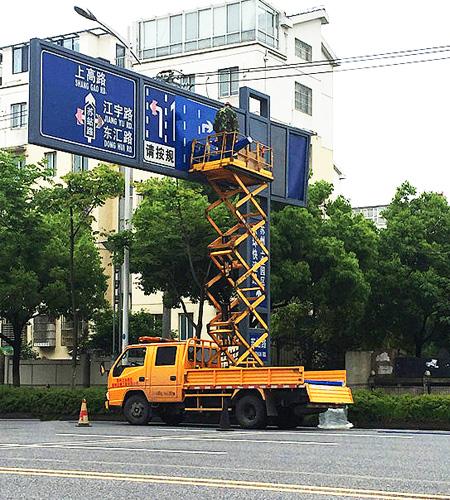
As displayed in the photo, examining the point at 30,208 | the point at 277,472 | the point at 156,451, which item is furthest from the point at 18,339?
the point at 277,472

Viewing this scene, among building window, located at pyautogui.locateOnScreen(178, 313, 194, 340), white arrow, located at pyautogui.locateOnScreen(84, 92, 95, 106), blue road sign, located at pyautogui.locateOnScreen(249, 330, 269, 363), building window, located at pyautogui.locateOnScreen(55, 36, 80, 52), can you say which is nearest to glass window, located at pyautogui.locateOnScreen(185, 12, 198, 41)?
building window, located at pyautogui.locateOnScreen(55, 36, 80, 52)

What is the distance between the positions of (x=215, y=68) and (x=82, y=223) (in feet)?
60.3

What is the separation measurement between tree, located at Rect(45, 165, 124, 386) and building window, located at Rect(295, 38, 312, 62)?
19653mm

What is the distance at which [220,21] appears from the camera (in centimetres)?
5200

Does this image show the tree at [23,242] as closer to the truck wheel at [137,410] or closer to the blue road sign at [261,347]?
the truck wheel at [137,410]

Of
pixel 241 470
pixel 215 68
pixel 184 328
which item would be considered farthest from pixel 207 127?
pixel 215 68

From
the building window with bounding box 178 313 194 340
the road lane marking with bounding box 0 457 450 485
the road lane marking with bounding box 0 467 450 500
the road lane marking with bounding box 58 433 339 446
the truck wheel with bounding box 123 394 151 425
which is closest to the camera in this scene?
the road lane marking with bounding box 0 467 450 500

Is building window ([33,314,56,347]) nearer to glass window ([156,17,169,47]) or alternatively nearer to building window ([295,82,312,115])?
glass window ([156,17,169,47])

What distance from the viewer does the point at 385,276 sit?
3838 centimetres

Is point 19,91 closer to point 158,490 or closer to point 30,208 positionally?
point 30,208

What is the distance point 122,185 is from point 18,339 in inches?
374

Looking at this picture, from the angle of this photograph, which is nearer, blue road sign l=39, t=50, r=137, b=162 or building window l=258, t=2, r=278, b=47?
blue road sign l=39, t=50, r=137, b=162

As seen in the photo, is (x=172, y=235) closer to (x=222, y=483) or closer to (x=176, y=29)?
(x=222, y=483)

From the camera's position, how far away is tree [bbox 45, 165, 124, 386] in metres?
33.6
